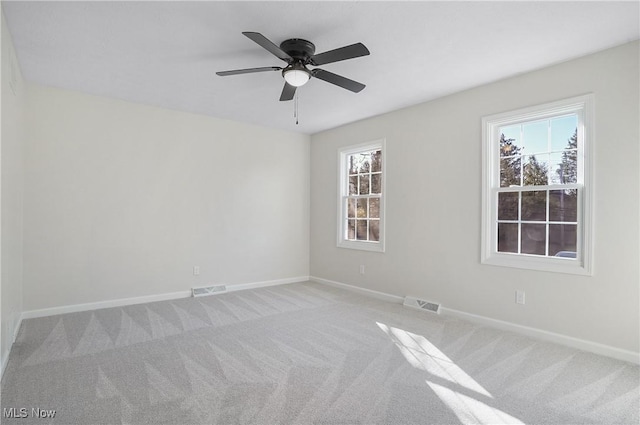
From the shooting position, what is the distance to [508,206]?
144 inches

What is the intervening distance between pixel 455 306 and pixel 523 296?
0.77 metres

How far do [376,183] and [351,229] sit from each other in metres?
0.89

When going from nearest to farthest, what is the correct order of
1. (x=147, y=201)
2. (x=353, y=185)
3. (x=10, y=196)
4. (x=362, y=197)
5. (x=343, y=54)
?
(x=343, y=54)
(x=10, y=196)
(x=147, y=201)
(x=362, y=197)
(x=353, y=185)

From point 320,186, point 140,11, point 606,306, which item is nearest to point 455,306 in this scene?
point 606,306

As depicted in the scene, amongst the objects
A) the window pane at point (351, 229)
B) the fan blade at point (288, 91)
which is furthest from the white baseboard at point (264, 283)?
the fan blade at point (288, 91)

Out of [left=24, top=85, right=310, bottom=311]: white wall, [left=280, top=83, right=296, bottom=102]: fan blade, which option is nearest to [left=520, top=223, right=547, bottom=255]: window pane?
[left=280, top=83, right=296, bottom=102]: fan blade

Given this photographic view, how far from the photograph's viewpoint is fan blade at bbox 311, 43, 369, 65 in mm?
2328

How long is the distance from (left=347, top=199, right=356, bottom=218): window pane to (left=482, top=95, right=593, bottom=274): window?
2.14 metres

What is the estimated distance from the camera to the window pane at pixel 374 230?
16.6 feet

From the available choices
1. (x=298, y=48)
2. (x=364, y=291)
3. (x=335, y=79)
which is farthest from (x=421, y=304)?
(x=298, y=48)

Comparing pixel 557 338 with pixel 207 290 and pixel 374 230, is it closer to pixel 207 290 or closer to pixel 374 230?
pixel 374 230

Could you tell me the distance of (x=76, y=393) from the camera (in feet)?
7.42

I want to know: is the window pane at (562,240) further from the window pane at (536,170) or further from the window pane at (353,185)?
the window pane at (353,185)

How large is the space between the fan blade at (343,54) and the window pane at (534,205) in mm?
2348
